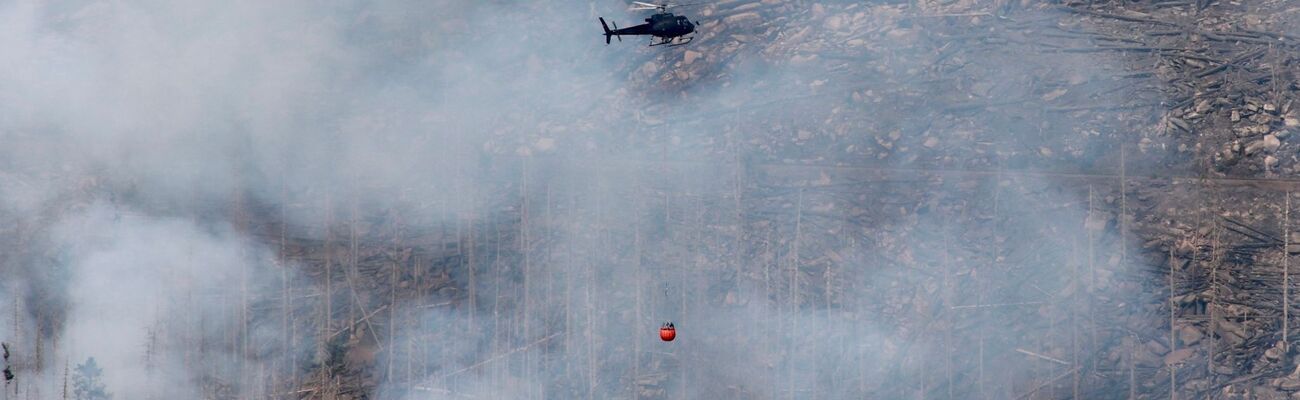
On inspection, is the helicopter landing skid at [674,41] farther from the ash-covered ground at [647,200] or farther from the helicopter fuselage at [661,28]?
the helicopter fuselage at [661,28]

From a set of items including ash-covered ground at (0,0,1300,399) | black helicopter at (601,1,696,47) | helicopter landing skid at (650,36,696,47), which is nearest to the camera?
black helicopter at (601,1,696,47)

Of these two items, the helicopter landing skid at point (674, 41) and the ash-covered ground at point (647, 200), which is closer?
the ash-covered ground at point (647, 200)

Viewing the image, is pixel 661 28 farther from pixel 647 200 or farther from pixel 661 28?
pixel 647 200

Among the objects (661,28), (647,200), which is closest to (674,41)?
(661,28)

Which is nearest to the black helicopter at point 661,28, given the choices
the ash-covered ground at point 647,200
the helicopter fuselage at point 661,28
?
the helicopter fuselage at point 661,28

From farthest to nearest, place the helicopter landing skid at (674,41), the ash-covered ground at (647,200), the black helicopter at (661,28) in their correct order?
the helicopter landing skid at (674,41) → the ash-covered ground at (647,200) → the black helicopter at (661,28)

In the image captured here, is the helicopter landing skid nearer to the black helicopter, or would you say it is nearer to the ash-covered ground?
the black helicopter

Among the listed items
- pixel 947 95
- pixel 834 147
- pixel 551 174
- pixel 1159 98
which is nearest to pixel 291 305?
pixel 551 174

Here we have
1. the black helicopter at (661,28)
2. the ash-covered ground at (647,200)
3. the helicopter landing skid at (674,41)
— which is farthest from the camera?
the helicopter landing skid at (674,41)

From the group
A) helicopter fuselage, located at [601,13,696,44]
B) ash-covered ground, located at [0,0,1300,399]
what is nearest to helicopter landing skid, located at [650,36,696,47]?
ash-covered ground, located at [0,0,1300,399]
